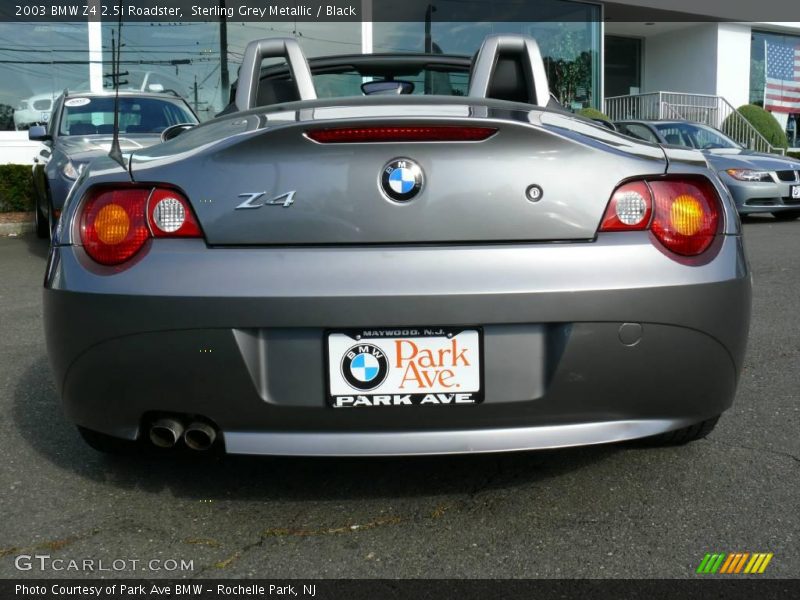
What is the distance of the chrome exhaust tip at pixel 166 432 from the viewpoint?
89.0 inches

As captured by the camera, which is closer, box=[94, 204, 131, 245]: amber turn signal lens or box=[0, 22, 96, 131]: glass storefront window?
box=[94, 204, 131, 245]: amber turn signal lens

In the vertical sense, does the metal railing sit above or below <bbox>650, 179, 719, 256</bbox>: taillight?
above

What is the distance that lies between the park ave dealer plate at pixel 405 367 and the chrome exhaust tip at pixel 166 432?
420mm

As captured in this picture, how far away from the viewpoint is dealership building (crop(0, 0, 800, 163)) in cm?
1453

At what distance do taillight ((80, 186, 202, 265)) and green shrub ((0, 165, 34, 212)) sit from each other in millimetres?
9411

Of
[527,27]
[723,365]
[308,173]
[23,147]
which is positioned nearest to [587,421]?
→ [723,365]

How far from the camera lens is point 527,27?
2027 centimetres

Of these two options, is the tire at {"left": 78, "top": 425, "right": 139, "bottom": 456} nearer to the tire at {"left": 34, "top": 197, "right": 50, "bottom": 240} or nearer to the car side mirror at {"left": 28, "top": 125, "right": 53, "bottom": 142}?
the car side mirror at {"left": 28, "top": 125, "right": 53, "bottom": 142}

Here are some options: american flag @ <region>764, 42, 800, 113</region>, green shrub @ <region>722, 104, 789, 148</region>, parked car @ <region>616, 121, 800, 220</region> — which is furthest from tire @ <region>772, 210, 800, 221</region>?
american flag @ <region>764, 42, 800, 113</region>

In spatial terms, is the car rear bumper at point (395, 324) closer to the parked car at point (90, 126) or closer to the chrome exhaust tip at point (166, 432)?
the chrome exhaust tip at point (166, 432)

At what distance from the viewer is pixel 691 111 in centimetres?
2295

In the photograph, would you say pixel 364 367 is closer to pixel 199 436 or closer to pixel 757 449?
pixel 199 436
